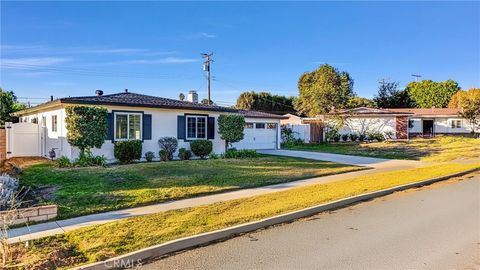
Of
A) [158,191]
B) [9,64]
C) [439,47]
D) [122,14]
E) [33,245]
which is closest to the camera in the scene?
[33,245]

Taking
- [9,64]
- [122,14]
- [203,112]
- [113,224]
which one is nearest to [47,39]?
[122,14]

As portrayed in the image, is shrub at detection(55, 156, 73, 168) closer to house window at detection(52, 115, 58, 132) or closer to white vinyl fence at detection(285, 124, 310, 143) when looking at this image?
house window at detection(52, 115, 58, 132)

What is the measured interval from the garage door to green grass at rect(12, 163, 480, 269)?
47.2 feet

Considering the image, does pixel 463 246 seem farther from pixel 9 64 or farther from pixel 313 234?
pixel 9 64

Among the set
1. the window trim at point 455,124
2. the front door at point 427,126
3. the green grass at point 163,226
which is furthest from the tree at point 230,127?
the window trim at point 455,124

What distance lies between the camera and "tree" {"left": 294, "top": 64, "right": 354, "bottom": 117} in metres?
46.2

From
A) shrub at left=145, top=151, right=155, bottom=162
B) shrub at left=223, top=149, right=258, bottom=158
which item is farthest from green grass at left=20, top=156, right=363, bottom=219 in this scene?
shrub at left=223, top=149, right=258, bottom=158

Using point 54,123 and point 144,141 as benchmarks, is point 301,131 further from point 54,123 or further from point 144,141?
point 54,123

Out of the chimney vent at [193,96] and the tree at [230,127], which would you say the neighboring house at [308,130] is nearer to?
the chimney vent at [193,96]

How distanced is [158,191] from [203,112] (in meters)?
10.2

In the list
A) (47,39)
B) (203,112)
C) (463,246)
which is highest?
(47,39)

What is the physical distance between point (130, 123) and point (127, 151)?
1589 millimetres

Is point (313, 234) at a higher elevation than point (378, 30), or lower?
lower

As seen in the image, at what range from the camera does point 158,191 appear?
381 inches
